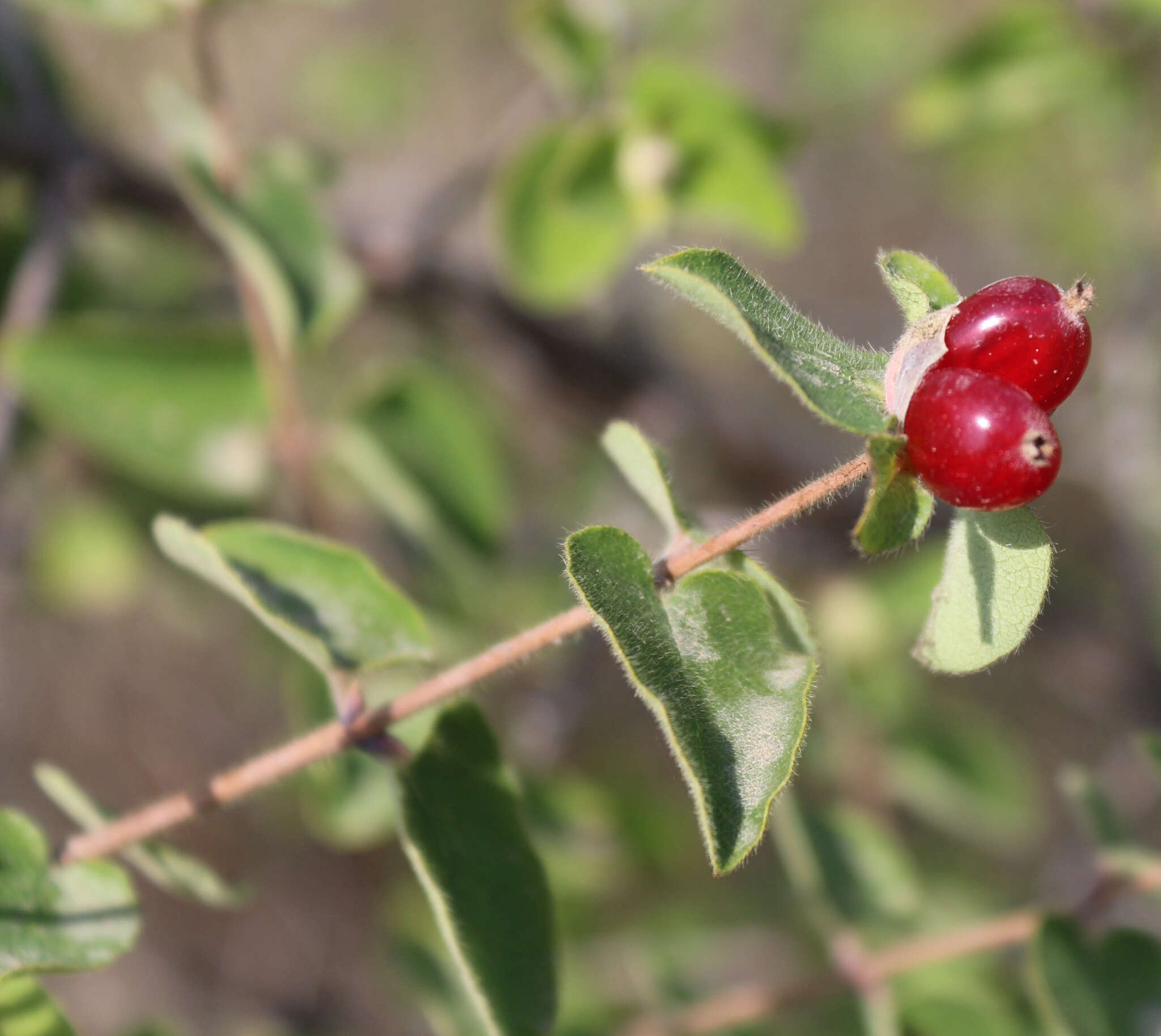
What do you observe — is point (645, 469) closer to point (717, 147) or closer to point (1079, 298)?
point (1079, 298)

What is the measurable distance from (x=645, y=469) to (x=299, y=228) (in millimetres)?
845

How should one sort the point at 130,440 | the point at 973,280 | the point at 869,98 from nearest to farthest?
the point at 130,440 → the point at 973,280 → the point at 869,98

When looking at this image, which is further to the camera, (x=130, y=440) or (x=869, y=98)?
(x=869, y=98)

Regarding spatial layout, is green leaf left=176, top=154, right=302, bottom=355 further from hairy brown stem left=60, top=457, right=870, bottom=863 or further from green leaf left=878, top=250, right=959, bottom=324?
green leaf left=878, top=250, right=959, bottom=324

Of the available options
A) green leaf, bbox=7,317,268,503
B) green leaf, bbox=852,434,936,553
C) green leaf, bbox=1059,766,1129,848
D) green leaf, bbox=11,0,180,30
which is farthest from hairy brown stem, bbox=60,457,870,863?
green leaf, bbox=11,0,180,30

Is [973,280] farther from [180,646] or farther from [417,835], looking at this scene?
[417,835]

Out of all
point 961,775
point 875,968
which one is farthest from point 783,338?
point 961,775

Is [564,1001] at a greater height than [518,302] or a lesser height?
lesser

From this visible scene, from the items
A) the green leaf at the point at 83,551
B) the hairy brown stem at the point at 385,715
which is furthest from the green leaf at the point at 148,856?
the green leaf at the point at 83,551

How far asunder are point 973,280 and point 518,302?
9.37 ft

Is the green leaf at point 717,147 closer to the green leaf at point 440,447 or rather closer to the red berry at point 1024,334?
the green leaf at point 440,447

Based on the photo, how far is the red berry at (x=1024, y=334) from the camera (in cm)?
70

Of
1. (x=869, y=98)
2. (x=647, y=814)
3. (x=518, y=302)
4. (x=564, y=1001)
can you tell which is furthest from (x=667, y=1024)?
(x=869, y=98)

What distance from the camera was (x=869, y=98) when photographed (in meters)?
4.73
